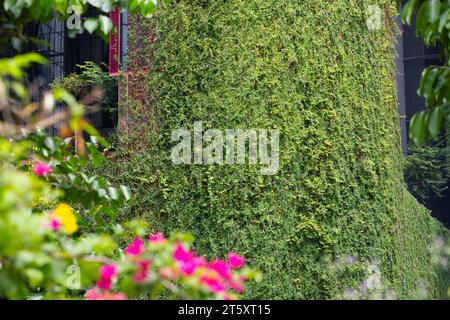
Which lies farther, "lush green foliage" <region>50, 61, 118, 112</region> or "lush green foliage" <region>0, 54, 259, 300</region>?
"lush green foliage" <region>50, 61, 118, 112</region>

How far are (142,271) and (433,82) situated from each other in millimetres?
1688

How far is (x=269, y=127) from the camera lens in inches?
246

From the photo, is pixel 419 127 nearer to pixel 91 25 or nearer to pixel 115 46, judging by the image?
pixel 91 25

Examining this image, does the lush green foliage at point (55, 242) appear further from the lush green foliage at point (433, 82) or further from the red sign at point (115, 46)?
the red sign at point (115, 46)

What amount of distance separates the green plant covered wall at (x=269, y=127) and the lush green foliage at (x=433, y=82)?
335 cm

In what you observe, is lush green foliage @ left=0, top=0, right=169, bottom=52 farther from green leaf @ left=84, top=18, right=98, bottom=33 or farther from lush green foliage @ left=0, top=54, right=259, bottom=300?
lush green foliage @ left=0, top=54, right=259, bottom=300

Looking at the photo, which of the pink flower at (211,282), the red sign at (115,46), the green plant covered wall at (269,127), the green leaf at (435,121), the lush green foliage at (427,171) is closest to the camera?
the pink flower at (211,282)

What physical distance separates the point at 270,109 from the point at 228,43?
0.87 m

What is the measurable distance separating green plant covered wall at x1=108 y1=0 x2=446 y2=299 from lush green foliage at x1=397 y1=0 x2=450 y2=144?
335 centimetres

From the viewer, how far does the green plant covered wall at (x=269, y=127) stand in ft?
20.1

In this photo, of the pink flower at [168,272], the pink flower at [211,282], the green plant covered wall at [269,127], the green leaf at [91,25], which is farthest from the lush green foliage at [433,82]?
the green plant covered wall at [269,127]

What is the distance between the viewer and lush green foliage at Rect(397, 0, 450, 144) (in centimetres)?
266

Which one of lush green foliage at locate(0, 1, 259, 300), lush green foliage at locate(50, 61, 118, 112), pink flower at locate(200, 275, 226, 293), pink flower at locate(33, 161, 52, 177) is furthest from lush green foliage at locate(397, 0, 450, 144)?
lush green foliage at locate(50, 61, 118, 112)

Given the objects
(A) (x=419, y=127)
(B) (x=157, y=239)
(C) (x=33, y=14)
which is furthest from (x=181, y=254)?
(C) (x=33, y=14)
